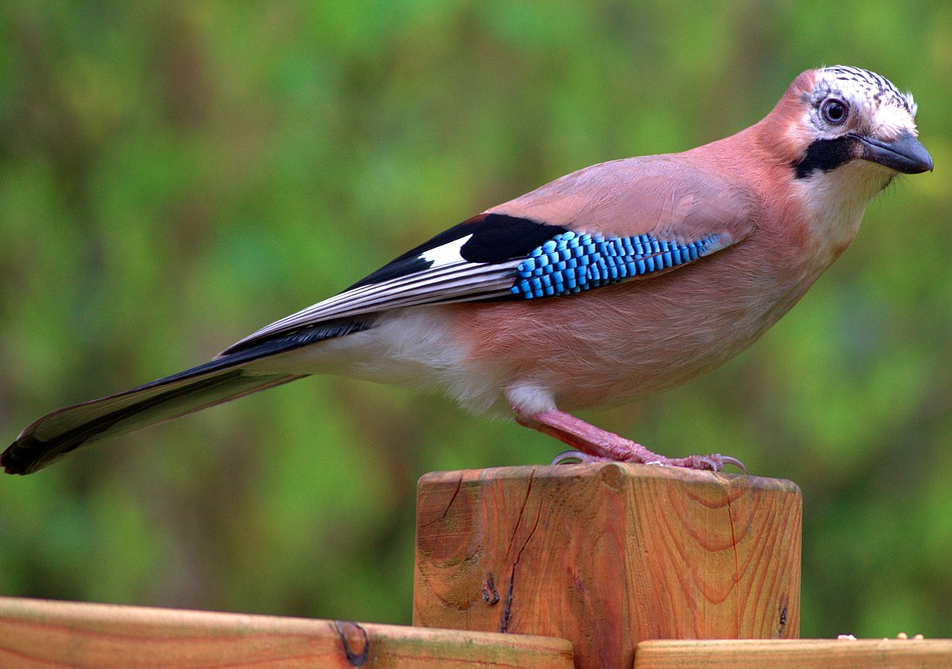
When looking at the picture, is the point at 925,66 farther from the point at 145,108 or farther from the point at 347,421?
A: the point at 145,108


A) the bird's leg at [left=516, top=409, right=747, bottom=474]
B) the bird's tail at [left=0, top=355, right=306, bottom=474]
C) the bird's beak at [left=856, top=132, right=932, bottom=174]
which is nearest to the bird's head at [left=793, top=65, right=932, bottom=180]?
the bird's beak at [left=856, top=132, right=932, bottom=174]

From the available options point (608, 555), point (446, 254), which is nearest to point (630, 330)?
point (446, 254)

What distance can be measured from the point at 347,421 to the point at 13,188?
1.84m

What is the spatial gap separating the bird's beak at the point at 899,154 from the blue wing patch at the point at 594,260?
516 mm

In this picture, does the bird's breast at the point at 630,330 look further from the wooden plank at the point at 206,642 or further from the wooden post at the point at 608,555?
the wooden plank at the point at 206,642

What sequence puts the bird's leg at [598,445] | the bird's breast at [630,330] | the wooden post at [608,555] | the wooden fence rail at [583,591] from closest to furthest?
the wooden fence rail at [583,591]
the wooden post at [608,555]
the bird's leg at [598,445]
the bird's breast at [630,330]

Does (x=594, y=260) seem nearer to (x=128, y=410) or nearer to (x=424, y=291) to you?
(x=424, y=291)

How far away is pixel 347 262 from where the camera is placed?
5191 mm

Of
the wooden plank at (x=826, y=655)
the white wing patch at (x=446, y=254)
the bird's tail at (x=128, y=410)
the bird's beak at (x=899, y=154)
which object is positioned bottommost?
the wooden plank at (x=826, y=655)

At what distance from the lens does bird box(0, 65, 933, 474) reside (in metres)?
3.12

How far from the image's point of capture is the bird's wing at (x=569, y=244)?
10.3ft

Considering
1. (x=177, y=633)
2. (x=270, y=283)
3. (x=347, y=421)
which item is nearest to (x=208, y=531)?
(x=347, y=421)

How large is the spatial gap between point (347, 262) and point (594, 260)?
2.23 metres

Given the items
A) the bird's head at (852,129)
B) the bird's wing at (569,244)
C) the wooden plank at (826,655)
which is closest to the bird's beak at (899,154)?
the bird's head at (852,129)
